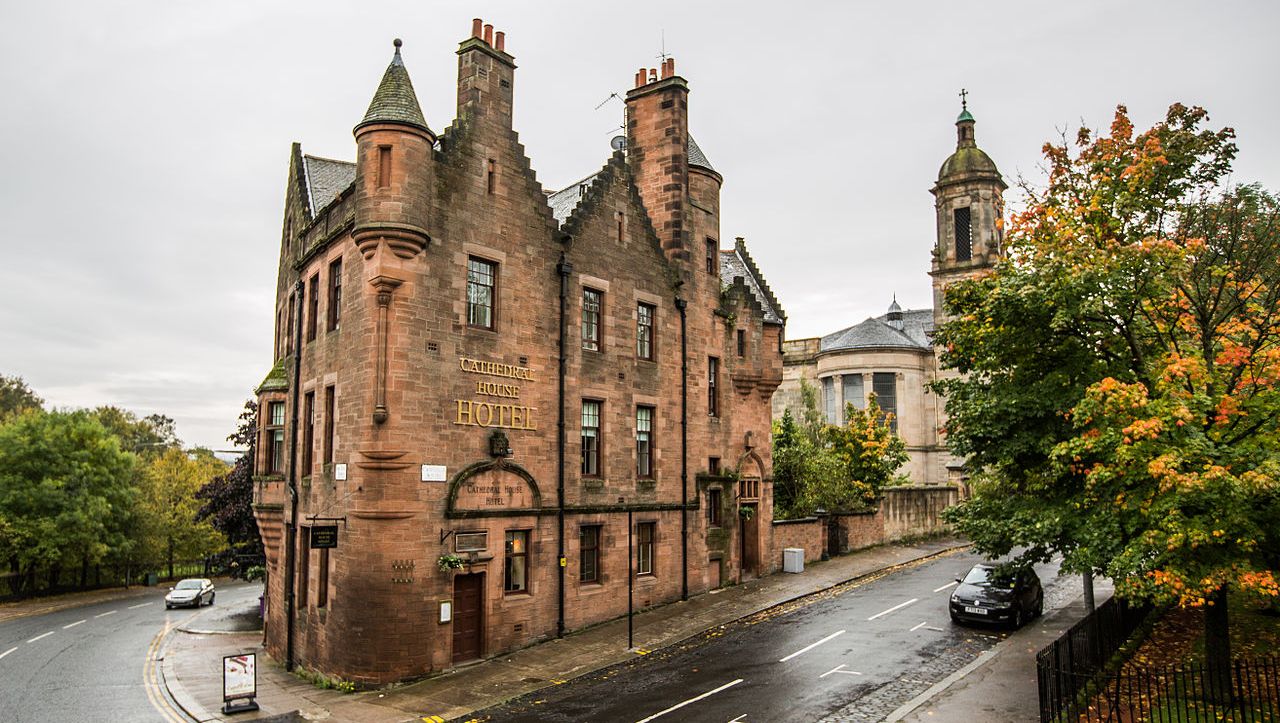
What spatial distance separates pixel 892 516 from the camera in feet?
140

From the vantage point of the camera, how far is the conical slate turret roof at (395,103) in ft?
67.3

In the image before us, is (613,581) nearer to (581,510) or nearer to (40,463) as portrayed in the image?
(581,510)

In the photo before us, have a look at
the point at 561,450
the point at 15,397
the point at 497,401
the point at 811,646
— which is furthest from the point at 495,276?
the point at 15,397

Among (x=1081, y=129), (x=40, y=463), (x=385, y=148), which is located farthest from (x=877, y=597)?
(x=40, y=463)

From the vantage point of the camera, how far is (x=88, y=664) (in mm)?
25359

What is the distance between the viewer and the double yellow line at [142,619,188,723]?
18.6m

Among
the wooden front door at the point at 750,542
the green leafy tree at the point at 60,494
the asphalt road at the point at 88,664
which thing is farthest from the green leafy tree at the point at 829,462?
the green leafy tree at the point at 60,494

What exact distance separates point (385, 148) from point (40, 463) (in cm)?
3748

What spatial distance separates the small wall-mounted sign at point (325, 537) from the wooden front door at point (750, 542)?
54.9 feet

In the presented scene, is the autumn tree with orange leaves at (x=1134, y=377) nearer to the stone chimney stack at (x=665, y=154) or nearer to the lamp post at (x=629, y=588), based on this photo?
the lamp post at (x=629, y=588)

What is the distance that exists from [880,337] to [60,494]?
51914mm

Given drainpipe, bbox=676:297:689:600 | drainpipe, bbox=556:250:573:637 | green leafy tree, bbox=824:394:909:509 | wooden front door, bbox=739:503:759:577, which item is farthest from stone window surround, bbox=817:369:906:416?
drainpipe, bbox=556:250:573:637

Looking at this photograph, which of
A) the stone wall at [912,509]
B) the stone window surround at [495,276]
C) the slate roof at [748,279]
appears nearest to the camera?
the stone window surround at [495,276]

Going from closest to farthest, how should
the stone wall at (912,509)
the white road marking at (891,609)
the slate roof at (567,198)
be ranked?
the white road marking at (891,609), the slate roof at (567,198), the stone wall at (912,509)
